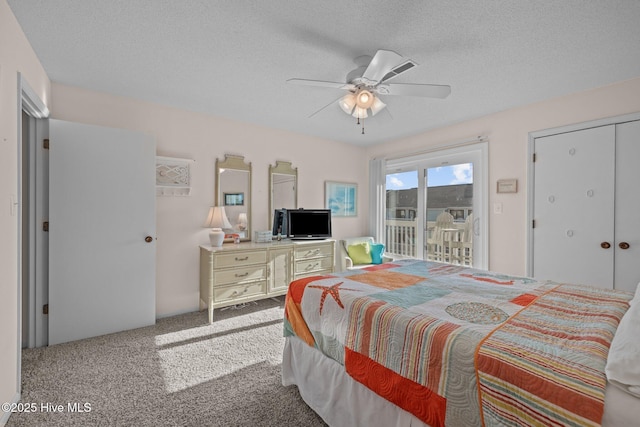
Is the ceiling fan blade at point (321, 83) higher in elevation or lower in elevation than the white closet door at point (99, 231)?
higher

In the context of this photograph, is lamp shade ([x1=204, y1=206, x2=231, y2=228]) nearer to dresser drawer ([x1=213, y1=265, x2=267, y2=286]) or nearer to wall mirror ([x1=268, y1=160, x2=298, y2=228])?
dresser drawer ([x1=213, y1=265, x2=267, y2=286])

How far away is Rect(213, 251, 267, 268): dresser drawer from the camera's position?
10.3 ft

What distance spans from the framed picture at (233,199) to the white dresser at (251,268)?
0.53 metres

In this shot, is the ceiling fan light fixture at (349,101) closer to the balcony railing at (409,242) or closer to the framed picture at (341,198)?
the framed picture at (341,198)

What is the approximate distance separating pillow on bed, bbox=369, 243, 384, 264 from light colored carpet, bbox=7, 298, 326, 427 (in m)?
2.02

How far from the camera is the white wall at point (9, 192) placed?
1.62m

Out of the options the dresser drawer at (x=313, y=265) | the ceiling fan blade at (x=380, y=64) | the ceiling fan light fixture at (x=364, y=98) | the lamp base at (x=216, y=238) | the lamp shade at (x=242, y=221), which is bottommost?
the dresser drawer at (x=313, y=265)

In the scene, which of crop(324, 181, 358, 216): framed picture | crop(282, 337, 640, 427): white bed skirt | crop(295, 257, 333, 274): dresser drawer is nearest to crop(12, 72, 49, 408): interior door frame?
crop(282, 337, 640, 427): white bed skirt

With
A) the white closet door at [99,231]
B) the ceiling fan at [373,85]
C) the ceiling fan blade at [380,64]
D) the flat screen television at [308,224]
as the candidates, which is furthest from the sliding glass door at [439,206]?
the white closet door at [99,231]

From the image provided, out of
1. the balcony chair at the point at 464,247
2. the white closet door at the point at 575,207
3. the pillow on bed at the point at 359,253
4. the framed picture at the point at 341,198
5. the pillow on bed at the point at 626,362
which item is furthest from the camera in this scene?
the framed picture at the point at 341,198

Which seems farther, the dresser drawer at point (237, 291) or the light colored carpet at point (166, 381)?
the dresser drawer at point (237, 291)

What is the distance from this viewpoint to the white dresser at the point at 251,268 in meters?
3.14

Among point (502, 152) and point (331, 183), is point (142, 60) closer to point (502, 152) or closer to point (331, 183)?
point (331, 183)

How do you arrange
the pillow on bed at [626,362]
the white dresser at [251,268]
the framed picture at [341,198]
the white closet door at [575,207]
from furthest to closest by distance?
the framed picture at [341,198], the white dresser at [251,268], the white closet door at [575,207], the pillow on bed at [626,362]
